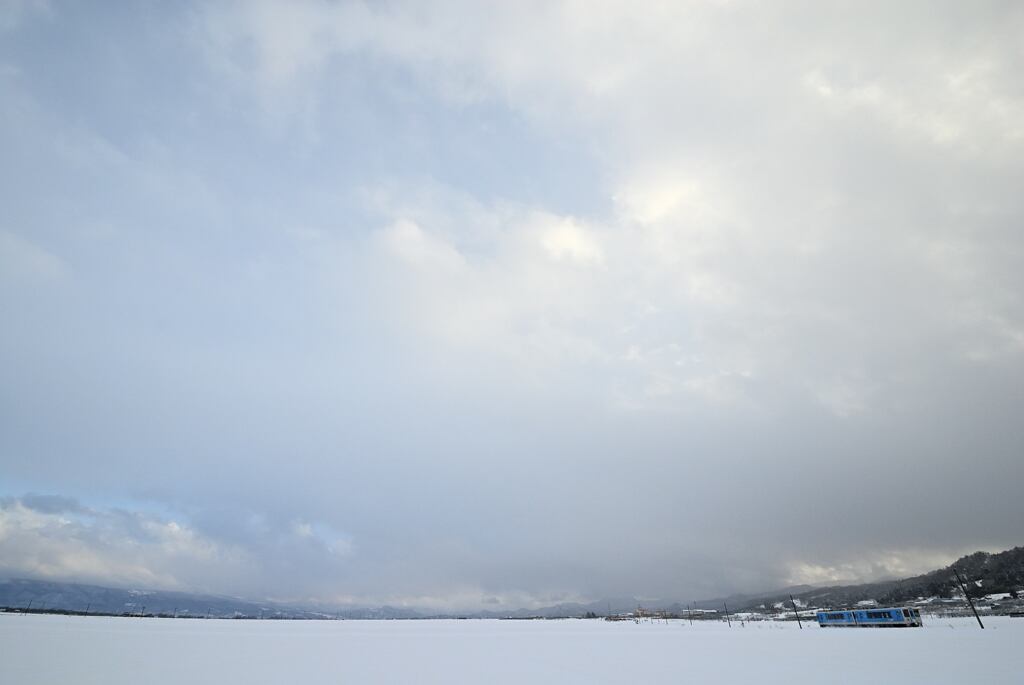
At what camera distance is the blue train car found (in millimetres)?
78131

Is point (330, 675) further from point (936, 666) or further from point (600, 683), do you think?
point (936, 666)

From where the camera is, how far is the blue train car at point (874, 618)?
7813 centimetres

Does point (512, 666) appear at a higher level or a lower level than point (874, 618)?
higher

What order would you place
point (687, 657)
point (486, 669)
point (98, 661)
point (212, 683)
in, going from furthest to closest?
point (687, 657) < point (98, 661) < point (486, 669) < point (212, 683)

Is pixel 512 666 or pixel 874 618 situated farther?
pixel 874 618

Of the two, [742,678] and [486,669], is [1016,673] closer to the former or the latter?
[742,678]

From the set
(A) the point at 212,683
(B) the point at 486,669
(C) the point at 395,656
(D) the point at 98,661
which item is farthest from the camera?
(C) the point at 395,656

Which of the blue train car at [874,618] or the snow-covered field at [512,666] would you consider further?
the blue train car at [874,618]

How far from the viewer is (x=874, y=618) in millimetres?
85688

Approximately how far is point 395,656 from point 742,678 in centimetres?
2626

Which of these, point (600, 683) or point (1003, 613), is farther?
point (1003, 613)

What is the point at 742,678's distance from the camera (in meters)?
23.7

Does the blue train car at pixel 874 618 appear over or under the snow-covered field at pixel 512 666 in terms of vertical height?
under

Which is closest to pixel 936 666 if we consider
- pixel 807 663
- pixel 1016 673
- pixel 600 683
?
pixel 1016 673
